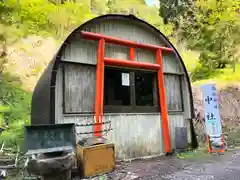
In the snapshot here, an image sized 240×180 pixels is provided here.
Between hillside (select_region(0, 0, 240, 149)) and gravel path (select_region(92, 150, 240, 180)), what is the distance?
248 inches

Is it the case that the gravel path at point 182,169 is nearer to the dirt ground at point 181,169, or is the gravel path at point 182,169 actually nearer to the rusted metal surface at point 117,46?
the dirt ground at point 181,169

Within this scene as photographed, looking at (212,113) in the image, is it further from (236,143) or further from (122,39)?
(122,39)

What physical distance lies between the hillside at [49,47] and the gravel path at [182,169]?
20.7ft

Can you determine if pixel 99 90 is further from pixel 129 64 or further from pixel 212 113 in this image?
pixel 212 113

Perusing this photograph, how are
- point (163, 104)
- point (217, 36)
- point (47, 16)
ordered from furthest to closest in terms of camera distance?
point (47, 16) < point (217, 36) < point (163, 104)

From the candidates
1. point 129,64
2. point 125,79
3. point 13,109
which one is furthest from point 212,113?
point 13,109

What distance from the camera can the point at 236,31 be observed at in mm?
16875

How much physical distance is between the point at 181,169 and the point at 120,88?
307 centimetres

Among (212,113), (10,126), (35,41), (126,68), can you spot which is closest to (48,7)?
(35,41)

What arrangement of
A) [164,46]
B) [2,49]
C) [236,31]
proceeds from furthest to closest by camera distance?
[236,31], [2,49], [164,46]

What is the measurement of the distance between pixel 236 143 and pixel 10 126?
8.38 metres

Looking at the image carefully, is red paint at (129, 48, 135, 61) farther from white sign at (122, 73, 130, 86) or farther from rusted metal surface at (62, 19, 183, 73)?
white sign at (122, 73, 130, 86)

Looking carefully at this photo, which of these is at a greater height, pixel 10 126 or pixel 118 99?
pixel 118 99

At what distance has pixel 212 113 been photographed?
7.86 metres
